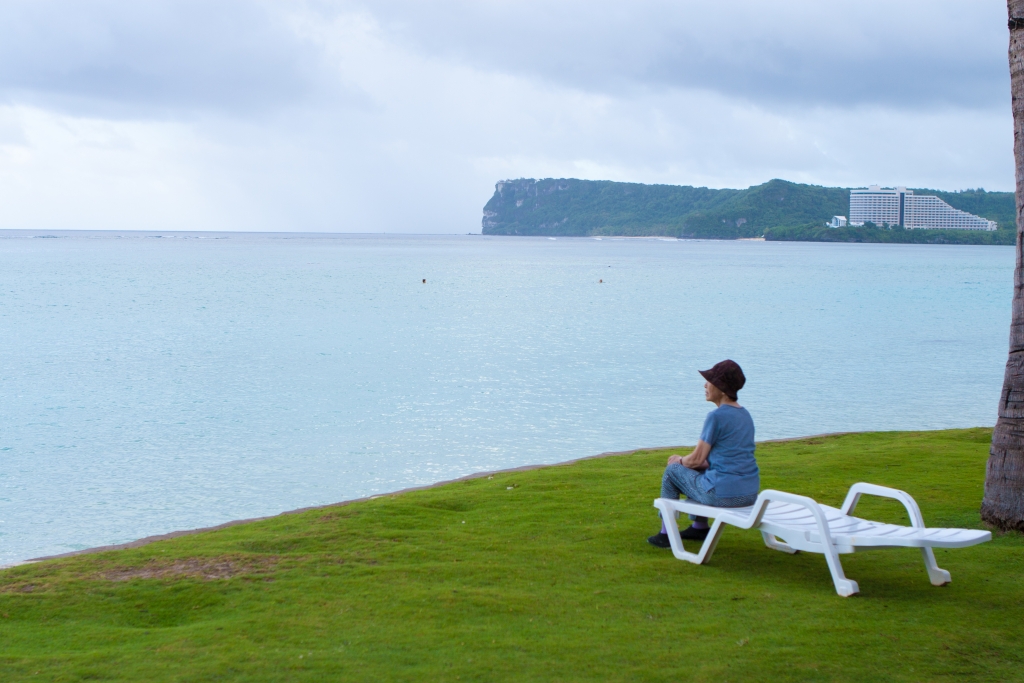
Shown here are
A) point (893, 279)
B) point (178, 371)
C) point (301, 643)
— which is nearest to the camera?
point (301, 643)

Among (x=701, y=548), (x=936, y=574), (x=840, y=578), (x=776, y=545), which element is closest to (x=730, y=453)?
(x=701, y=548)

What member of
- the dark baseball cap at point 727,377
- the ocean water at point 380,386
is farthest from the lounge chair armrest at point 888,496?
the ocean water at point 380,386

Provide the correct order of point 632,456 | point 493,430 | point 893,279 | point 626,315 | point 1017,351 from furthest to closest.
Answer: point 893,279, point 626,315, point 493,430, point 632,456, point 1017,351

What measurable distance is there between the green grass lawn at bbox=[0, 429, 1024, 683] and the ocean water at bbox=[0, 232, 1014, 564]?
2.27m

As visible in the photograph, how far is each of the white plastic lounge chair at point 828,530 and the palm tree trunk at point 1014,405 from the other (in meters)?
1.16

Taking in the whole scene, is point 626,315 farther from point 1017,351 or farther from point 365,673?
point 365,673

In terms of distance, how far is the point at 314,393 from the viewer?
2027 cm

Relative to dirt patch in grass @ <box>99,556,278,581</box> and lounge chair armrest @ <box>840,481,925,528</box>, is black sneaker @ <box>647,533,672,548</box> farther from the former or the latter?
dirt patch in grass @ <box>99,556,278,581</box>

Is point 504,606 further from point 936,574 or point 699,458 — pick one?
point 936,574

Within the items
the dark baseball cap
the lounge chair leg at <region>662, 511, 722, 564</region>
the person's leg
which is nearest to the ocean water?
the person's leg

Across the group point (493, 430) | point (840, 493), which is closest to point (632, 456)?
point (840, 493)

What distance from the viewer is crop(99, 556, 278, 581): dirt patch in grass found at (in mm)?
5922

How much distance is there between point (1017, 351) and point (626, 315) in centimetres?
3647

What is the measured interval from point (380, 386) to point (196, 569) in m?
15.4
